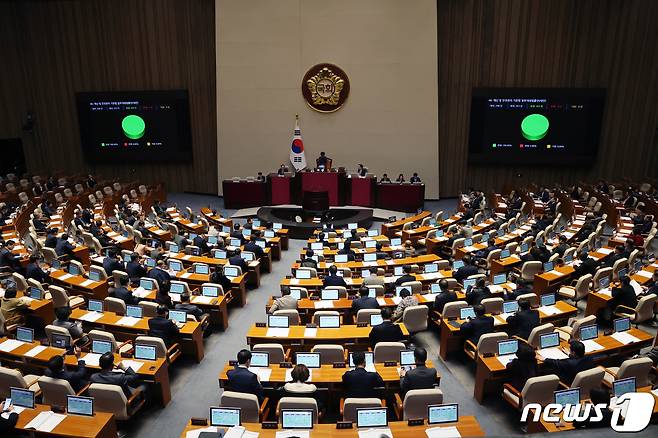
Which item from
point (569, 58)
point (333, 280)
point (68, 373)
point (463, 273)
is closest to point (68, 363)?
point (68, 373)

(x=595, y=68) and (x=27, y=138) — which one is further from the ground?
(x=595, y=68)

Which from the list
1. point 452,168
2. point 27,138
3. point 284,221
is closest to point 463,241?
point 284,221

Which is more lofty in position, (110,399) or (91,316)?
(91,316)

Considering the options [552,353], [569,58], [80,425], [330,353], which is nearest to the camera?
[80,425]

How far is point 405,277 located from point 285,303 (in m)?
2.71

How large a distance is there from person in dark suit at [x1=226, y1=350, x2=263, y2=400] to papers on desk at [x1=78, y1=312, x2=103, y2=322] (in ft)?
12.0

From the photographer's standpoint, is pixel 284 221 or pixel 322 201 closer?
pixel 284 221

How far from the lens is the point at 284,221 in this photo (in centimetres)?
1769

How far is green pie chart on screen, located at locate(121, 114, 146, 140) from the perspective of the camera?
23.2 meters

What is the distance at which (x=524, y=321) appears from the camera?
7.96m

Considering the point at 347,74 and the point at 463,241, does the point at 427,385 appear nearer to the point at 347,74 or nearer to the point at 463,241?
the point at 463,241

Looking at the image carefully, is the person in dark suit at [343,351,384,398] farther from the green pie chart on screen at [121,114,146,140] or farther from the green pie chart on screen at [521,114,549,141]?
the green pie chart on screen at [121,114,146,140]

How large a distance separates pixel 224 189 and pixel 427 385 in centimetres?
1608

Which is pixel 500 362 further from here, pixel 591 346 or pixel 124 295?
pixel 124 295
